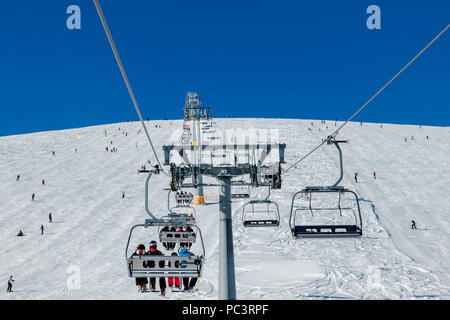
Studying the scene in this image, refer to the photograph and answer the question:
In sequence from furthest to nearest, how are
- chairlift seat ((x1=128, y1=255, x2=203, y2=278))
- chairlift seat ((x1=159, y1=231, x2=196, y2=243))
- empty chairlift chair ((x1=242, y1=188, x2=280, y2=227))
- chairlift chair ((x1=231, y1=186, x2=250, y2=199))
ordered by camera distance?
chairlift chair ((x1=231, y1=186, x2=250, y2=199)) → empty chairlift chair ((x1=242, y1=188, x2=280, y2=227)) → chairlift seat ((x1=159, y1=231, x2=196, y2=243)) → chairlift seat ((x1=128, y1=255, x2=203, y2=278))

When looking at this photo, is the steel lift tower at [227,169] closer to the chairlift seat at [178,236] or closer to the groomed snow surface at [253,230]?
the chairlift seat at [178,236]

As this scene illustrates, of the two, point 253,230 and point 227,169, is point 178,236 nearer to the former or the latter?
point 227,169

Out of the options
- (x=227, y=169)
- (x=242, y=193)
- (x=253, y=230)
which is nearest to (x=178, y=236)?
(x=227, y=169)

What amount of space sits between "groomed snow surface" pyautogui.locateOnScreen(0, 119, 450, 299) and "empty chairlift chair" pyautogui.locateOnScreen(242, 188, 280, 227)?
2.77 feet

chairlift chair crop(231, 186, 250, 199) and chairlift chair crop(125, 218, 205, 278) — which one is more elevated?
chairlift chair crop(231, 186, 250, 199)

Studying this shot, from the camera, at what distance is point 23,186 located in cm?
3444

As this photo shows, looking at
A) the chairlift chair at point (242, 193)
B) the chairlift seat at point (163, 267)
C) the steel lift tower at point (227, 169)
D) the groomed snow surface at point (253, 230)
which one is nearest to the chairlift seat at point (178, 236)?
the steel lift tower at point (227, 169)

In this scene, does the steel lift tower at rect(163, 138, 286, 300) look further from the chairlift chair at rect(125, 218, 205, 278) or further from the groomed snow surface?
the groomed snow surface

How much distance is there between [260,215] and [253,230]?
401 cm

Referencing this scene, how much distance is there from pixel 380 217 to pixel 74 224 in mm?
22034

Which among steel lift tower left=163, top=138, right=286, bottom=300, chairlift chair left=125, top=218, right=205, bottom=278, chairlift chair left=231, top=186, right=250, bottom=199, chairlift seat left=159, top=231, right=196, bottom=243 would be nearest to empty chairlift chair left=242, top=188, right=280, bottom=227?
chairlift chair left=231, top=186, right=250, bottom=199

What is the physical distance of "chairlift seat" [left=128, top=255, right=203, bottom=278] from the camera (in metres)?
6.12

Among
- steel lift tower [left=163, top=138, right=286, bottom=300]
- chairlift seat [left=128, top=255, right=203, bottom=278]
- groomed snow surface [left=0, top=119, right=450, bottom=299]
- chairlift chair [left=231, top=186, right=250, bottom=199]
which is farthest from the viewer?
groomed snow surface [left=0, top=119, right=450, bottom=299]
